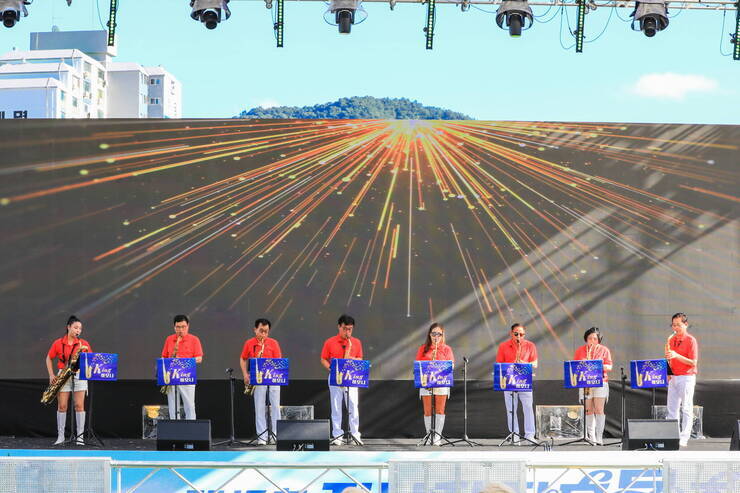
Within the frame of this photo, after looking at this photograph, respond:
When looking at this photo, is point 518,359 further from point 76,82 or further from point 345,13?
point 76,82

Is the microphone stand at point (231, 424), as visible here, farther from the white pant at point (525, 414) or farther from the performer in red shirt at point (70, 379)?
the white pant at point (525, 414)

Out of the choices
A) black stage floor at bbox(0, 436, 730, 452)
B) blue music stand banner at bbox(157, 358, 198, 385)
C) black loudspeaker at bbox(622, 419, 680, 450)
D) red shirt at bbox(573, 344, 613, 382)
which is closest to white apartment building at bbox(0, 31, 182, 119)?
black stage floor at bbox(0, 436, 730, 452)

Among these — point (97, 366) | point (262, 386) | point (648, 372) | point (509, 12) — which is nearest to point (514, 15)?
point (509, 12)

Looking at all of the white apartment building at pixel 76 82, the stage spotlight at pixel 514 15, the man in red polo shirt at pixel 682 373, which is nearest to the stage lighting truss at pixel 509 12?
the stage spotlight at pixel 514 15

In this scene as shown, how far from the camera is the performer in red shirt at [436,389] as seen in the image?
1023 cm

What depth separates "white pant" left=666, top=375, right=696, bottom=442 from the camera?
10.2m

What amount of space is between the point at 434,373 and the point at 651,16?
4251mm

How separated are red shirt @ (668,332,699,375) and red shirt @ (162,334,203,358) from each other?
5.13 meters

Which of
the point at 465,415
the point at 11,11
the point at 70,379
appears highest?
the point at 11,11

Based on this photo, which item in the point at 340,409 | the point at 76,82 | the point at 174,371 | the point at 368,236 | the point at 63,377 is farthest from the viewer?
the point at 76,82

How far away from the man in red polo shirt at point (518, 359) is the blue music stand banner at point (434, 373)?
3.07ft

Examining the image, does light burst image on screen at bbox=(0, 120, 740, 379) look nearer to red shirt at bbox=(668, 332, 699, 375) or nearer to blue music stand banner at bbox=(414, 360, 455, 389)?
red shirt at bbox=(668, 332, 699, 375)

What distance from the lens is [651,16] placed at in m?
9.71

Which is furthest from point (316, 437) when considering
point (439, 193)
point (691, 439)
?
point (691, 439)
